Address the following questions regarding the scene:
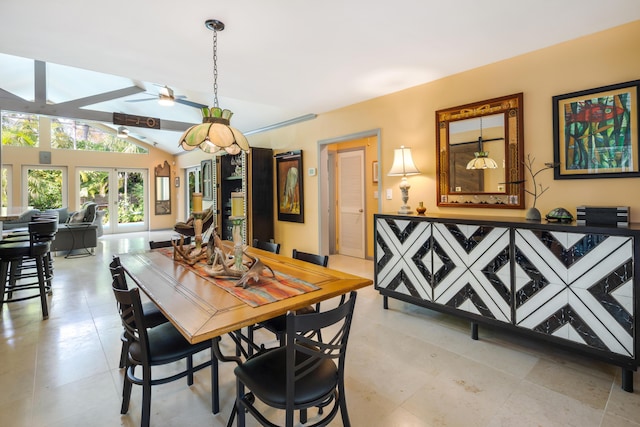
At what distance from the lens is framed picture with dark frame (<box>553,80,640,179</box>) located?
7.26 ft

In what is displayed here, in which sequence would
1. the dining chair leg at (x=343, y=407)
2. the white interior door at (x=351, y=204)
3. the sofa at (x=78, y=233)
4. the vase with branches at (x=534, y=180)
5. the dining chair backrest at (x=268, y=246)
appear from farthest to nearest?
1. the sofa at (x=78, y=233)
2. the white interior door at (x=351, y=204)
3. the dining chair backrest at (x=268, y=246)
4. the vase with branches at (x=534, y=180)
5. the dining chair leg at (x=343, y=407)

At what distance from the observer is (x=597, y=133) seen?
2.34 m

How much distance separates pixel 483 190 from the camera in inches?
118

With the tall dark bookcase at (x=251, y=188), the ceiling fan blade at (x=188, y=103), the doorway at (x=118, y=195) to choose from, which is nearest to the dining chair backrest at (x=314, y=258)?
the tall dark bookcase at (x=251, y=188)

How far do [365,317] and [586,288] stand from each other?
1.78 metres

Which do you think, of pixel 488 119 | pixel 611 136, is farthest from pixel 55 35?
pixel 611 136

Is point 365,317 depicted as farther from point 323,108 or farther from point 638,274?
point 323,108

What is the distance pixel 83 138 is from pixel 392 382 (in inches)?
411

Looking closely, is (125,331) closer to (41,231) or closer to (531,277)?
(41,231)

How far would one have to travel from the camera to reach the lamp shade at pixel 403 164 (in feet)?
11.1

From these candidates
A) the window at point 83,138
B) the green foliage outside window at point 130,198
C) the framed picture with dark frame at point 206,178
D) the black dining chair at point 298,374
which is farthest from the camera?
the green foliage outside window at point 130,198

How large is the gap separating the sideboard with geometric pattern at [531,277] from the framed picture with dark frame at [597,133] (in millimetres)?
630

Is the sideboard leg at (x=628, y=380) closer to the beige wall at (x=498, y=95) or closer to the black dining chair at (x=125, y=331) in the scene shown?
the beige wall at (x=498, y=95)

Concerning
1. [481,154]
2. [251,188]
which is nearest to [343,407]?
[481,154]
